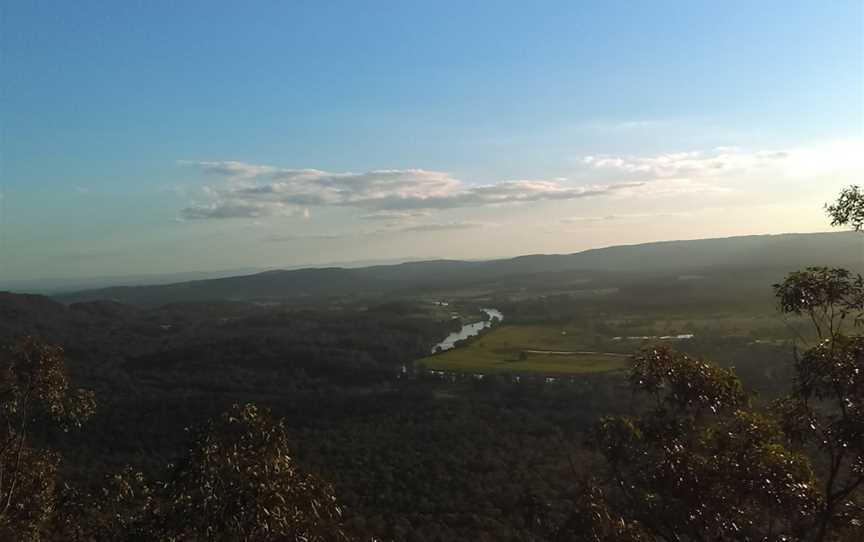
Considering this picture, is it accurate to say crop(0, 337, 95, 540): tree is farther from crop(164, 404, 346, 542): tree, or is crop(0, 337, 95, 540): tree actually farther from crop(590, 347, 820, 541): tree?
crop(590, 347, 820, 541): tree

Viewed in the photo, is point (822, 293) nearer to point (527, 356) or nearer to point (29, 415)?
point (29, 415)

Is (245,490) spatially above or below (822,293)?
below

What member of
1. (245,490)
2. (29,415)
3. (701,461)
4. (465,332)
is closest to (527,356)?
(465,332)

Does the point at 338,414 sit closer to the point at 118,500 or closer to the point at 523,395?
the point at 523,395

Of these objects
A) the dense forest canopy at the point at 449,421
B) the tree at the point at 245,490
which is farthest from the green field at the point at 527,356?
the tree at the point at 245,490

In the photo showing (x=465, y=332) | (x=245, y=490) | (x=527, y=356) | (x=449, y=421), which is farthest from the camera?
(x=465, y=332)

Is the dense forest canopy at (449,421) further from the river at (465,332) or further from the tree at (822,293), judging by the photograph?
the river at (465,332)
